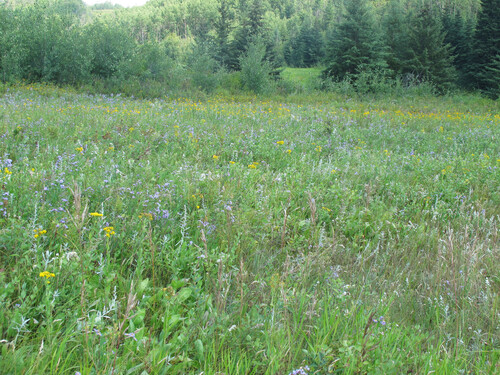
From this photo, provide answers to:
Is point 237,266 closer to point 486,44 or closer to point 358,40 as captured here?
point 358,40

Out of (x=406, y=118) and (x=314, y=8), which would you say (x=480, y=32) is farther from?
(x=314, y=8)

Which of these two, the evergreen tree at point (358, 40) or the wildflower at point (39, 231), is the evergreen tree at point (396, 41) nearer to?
the evergreen tree at point (358, 40)

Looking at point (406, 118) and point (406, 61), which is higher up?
point (406, 61)

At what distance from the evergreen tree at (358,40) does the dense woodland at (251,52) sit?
3.0 inches

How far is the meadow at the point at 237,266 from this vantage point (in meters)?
1.50

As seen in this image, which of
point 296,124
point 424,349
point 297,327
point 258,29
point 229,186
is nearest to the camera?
point 297,327

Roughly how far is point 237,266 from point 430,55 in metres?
33.6

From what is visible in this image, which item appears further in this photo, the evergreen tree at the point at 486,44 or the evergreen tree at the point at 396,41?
the evergreen tree at the point at 396,41

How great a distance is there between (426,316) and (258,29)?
39.2 metres

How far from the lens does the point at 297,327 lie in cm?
173

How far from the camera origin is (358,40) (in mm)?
27547

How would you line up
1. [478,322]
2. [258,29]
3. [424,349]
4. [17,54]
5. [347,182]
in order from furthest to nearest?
1. [258,29]
2. [17,54]
3. [347,182]
4. [478,322]
5. [424,349]

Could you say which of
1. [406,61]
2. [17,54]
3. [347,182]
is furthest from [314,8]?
[347,182]

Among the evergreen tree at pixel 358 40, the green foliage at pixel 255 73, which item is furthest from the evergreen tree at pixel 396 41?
the green foliage at pixel 255 73
